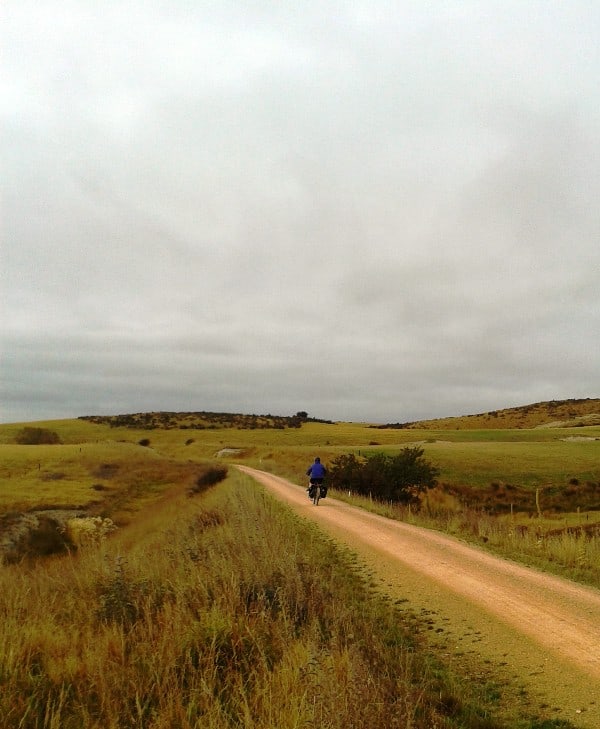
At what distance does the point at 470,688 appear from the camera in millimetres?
5410

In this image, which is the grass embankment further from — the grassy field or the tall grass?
the tall grass

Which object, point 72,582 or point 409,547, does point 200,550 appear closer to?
point 72,582

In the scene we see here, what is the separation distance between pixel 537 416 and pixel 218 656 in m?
152

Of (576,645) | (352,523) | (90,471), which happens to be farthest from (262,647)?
(90,471)

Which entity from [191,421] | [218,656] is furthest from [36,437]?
[218,656]

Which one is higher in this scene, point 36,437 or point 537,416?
point 537,416

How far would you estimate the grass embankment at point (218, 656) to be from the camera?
409 cm

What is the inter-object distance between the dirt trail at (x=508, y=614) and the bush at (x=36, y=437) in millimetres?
100445

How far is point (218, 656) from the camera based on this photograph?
5.23 meters

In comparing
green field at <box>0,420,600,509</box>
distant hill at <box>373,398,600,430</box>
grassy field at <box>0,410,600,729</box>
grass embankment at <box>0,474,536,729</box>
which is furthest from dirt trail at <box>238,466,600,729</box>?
distant hill at <box>373,398,600,430</box>

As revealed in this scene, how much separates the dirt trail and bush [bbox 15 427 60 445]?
10045 centimetres

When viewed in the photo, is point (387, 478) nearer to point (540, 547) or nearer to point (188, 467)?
point (540, 547)

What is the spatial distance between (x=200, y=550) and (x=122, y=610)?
2.88 metres

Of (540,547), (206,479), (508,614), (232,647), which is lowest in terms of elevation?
(206,479)
